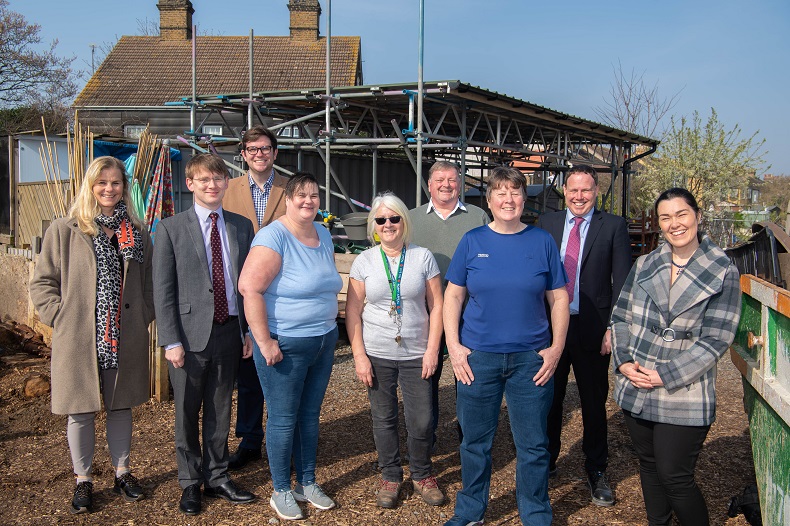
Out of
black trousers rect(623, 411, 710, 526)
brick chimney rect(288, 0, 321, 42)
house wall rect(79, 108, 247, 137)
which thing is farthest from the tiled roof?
black trousers rect(623, 411, 710, 526)

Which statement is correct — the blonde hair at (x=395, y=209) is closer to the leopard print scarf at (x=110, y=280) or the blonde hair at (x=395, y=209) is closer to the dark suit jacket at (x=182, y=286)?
the dark suit jacket at (x=182, y=286)

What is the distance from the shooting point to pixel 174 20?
2650cm

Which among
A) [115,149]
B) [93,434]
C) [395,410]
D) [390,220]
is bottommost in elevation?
[93,434]

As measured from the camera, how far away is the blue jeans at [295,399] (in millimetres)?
3479

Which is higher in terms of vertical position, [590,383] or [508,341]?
[508,341]

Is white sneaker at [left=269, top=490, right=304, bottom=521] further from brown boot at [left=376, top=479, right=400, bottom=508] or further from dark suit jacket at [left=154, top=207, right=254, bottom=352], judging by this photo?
dark suit jacket at [left=154, top=207, right=254, bottom=352]

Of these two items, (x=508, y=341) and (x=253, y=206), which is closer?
(x=508, y=341)

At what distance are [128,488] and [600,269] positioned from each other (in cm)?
285

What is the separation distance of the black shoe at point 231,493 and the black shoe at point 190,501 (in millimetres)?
128

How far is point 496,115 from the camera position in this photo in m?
12.0

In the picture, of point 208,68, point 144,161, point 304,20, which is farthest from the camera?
point 304,20

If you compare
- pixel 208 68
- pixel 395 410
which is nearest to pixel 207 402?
pixel 395 410

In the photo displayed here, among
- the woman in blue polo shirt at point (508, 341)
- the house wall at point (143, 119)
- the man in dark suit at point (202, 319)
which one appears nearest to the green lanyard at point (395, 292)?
the woman in blue polo shirt at point (508, 341)

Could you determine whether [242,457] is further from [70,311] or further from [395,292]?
[395,292]
